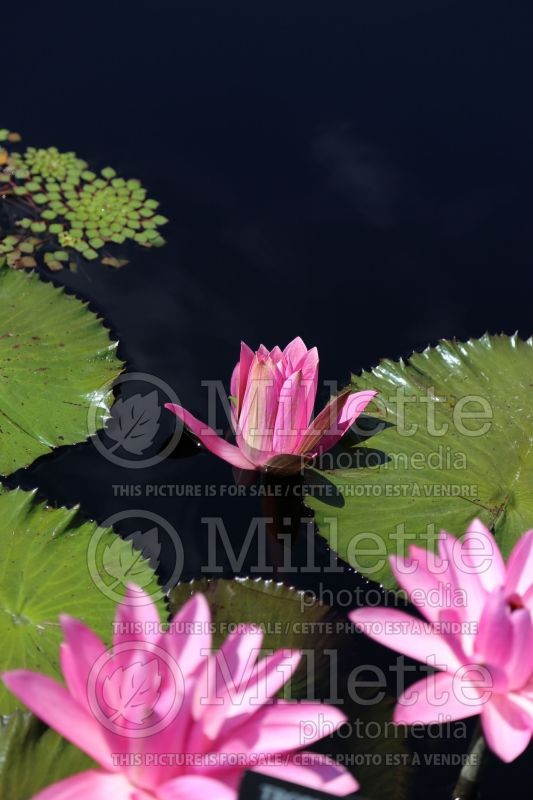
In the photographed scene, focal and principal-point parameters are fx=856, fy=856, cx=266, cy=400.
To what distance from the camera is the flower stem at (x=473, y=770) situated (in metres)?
1.29

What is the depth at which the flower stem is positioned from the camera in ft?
4.23

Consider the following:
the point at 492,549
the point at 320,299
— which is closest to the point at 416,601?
the point at 492,549

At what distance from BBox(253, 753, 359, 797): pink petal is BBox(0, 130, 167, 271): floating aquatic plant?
1.87m

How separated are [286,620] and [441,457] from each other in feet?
1.86

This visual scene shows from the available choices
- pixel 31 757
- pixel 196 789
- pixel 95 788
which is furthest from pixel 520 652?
pixel 31 757

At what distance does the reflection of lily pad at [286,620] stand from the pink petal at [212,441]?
0.32 meters

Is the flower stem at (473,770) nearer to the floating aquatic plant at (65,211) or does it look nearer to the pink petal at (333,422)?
the pink petal at (333,422)

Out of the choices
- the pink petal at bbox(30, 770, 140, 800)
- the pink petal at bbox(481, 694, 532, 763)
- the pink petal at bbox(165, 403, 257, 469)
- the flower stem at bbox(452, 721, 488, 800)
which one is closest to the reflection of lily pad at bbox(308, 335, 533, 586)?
the pink petal at bbox(165, 403, 257, 469)

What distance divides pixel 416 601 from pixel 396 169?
2.18 metres

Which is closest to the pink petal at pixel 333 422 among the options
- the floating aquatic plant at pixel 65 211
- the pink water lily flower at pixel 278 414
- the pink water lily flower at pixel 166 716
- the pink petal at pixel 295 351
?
the pink water lily flower at pixel 278 414

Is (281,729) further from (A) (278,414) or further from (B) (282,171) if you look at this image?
(B) (282,171)

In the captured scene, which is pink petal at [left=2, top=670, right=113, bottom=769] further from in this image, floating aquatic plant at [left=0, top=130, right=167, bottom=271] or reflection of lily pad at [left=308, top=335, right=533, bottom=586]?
floating aquatic plant at [left=0, top=130, right=167, bottom=271]

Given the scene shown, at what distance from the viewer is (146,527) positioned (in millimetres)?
1966

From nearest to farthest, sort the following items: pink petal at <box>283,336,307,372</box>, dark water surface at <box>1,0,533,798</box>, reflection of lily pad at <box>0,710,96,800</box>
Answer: reflection of lily pad at <box>0,710,96,800</box>, pink petal at <box>283,336,307,372</box>, dark water surface at <box>1,0,533,798</box>
